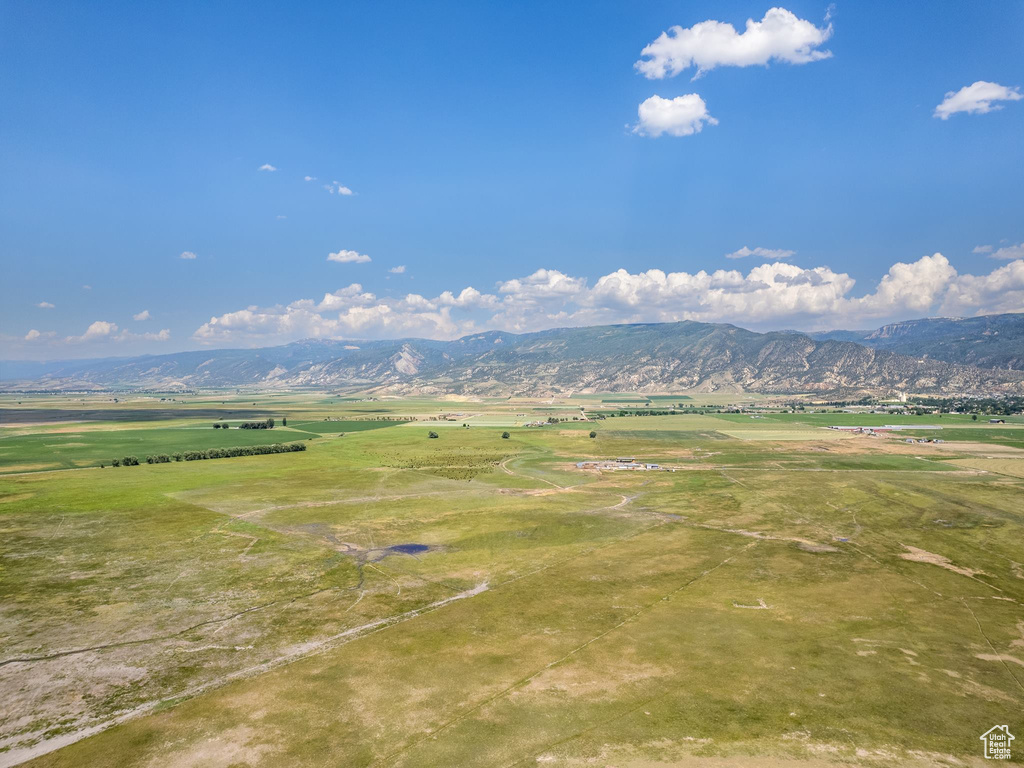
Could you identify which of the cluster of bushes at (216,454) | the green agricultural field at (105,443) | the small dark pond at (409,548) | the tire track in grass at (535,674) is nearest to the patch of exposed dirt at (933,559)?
the tire track in grass at (535,674)

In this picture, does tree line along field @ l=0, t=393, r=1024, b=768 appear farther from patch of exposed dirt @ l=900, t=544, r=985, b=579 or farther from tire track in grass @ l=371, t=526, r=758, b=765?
patch of exposed dirt @ l=900, t=544, r=985, b=579

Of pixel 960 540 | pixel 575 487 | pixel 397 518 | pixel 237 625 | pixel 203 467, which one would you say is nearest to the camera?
pixel 237 625

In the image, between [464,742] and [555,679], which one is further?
[555,679]

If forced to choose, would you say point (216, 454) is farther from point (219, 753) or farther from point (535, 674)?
point (535, 674)

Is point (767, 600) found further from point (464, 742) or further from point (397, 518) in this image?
point (397, 518)

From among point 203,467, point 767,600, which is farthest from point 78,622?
point 203,467
